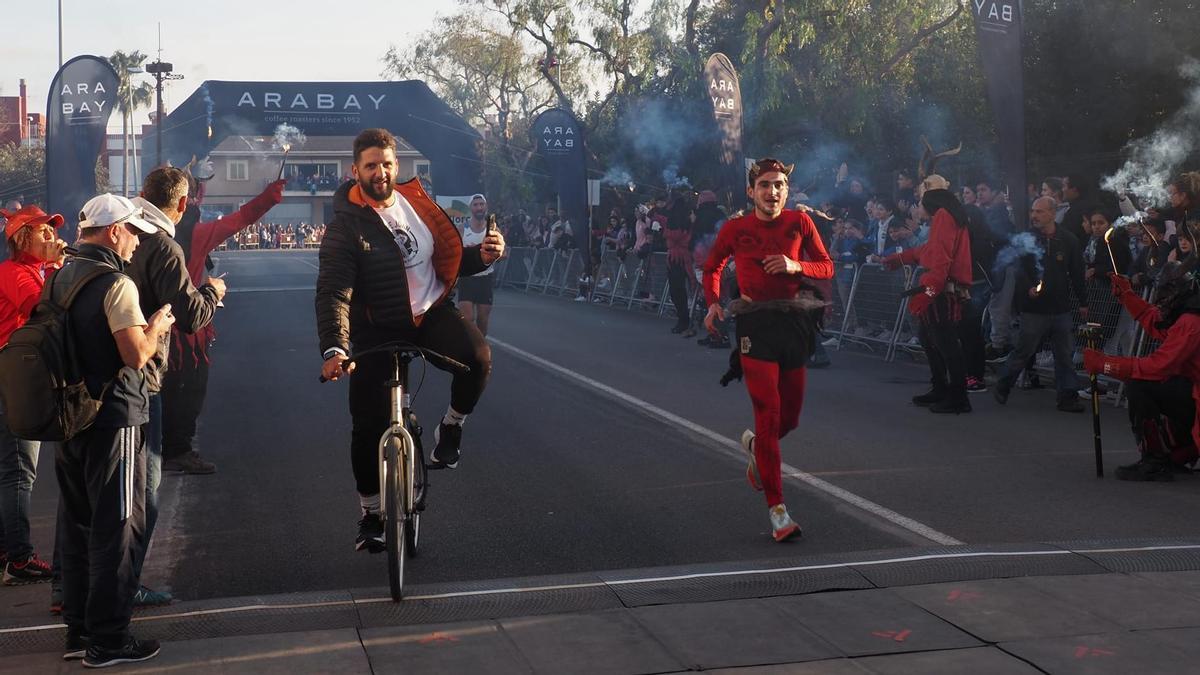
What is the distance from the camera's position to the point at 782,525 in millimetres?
7215

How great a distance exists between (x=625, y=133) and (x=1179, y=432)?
2961 centimetres

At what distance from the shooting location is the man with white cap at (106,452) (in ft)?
16.9

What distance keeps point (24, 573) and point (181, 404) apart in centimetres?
286

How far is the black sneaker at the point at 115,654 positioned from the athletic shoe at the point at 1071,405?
8744mm

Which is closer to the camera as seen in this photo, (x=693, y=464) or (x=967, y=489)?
(x=967, y=489)

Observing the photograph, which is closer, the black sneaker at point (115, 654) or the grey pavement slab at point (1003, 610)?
the black sneaker at point (115, 654)

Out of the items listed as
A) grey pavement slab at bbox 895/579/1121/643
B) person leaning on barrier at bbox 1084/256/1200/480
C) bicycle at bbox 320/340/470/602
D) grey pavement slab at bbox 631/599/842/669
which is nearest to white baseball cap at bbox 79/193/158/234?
bicycle at bbox 320/340/470/602

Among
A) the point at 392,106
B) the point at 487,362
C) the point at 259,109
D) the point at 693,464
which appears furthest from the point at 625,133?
the point at 487,362

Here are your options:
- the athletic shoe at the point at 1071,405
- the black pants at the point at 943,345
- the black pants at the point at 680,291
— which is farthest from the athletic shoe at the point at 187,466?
the black pants at the point at 680,291

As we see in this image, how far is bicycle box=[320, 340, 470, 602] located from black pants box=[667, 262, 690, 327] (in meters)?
13.6

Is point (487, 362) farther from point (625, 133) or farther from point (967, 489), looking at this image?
point (625, 133)

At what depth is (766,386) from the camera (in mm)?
7410

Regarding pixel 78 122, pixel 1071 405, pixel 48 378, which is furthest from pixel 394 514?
pixel 78 122

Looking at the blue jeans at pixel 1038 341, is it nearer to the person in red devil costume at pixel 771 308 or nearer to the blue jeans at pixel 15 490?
the person in red devil costume at pixel 771 308
